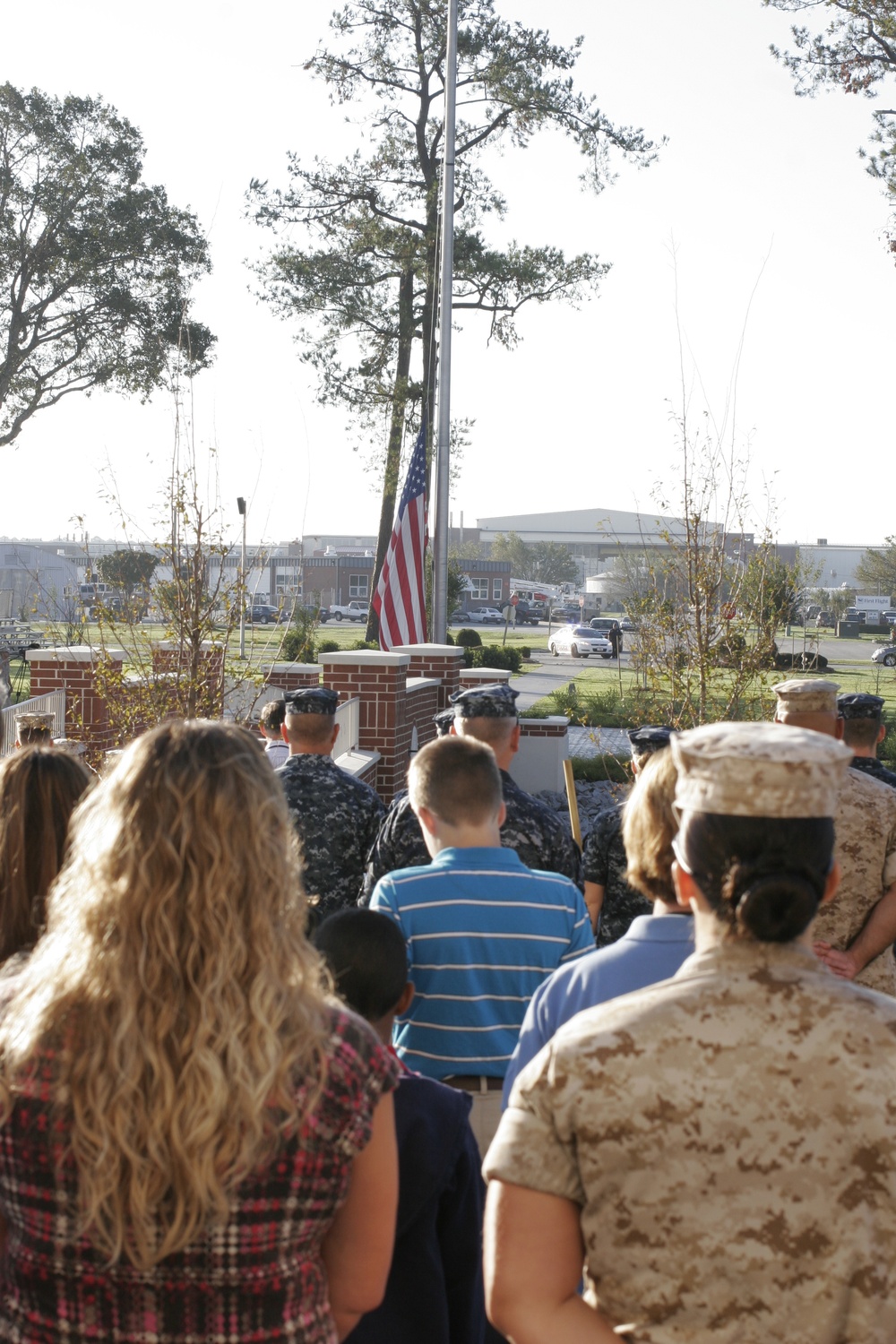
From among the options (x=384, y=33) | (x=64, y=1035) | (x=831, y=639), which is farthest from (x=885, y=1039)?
(x=831, y=639)

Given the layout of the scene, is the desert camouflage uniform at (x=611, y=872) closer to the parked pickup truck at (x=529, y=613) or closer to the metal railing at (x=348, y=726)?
the metal railing at (x=348, y=726)

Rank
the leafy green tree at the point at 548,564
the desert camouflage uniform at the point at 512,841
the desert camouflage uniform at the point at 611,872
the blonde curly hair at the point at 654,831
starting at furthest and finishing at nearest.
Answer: the leafy green tree at the point at 548,564
the desert camouflage uniform at the point at 611,872
the desert camouflage uniform at the point at 512,841
the blonde curly hair at the point at 654,831

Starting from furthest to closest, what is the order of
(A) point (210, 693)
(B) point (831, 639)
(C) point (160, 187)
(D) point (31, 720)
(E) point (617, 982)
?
(B) point (831, 639) < (C) point (160, 187) < (A) point (210, 693) < (D) point (31, 720) < (E) point (617, 982)

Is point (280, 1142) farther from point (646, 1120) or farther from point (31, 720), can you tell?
point (31, 720)

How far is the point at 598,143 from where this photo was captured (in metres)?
22.2

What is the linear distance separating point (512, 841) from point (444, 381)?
1223cm

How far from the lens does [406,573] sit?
13562 mm

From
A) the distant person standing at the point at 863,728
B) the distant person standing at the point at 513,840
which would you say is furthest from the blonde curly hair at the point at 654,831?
the distant person standing at the point at 863,728

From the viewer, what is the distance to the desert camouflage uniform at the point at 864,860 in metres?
4.29

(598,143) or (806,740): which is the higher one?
(598,143)

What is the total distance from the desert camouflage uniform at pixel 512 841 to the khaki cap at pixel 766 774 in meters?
2.56

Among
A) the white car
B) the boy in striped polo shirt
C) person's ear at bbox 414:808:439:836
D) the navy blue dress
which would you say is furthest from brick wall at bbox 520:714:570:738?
the white car

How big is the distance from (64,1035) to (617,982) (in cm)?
121

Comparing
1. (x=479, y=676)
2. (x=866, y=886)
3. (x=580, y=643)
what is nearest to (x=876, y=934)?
(x=866, y=886)
